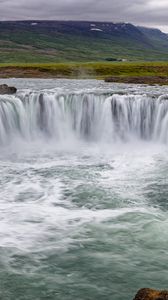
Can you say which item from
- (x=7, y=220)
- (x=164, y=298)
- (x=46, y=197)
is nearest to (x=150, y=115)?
(x=46, y=197)

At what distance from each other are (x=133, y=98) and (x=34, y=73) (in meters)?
41.0

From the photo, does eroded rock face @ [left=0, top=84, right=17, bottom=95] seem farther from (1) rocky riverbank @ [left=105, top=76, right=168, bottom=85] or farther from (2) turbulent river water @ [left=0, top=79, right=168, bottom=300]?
(1) rocky riverbank @ [left=105, top=76, right=168, bottom=85]

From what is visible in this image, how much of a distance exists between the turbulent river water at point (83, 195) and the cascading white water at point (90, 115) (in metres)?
0.09

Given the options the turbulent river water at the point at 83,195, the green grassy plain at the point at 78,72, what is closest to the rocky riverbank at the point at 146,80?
the green grassy plain at the point at 78,72

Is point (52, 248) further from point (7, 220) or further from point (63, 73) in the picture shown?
point (63, 73)

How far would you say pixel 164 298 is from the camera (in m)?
9.91

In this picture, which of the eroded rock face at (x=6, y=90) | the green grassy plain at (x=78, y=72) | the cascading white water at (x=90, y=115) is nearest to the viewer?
the cascading white water at (x=90, y=115)

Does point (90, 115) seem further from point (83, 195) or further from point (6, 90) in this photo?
point (83, 195)

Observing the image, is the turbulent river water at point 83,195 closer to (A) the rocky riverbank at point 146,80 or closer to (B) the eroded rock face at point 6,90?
(B) the eroded rock face at point 6,90

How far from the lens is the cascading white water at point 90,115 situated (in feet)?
129

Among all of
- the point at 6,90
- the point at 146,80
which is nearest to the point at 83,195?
the point at 6,90

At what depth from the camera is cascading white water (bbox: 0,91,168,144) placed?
39238 millimetres

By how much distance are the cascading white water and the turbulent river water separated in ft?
0.29

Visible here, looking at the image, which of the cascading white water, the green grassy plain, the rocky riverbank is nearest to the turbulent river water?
the cascading white water
